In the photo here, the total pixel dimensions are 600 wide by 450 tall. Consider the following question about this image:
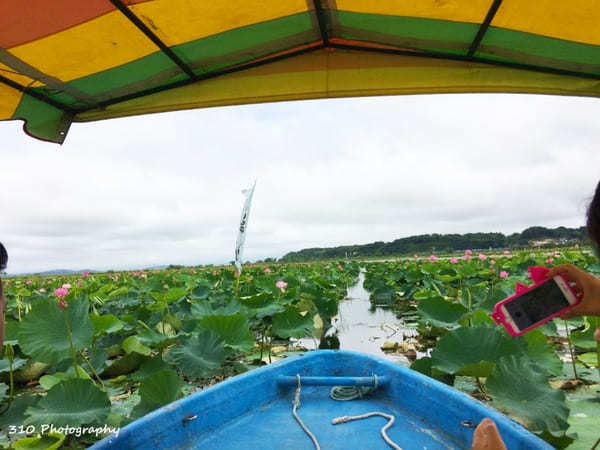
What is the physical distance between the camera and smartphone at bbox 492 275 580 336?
98 centimetres

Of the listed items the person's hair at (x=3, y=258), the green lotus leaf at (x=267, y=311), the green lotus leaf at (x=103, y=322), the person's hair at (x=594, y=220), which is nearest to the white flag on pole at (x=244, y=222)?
the green lotus leaf at (x=267, y=311)

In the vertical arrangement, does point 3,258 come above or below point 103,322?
above

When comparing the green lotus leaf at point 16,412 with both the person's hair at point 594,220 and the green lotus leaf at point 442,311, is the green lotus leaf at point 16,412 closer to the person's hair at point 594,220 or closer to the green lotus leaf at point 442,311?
the person's hair at point 594,220

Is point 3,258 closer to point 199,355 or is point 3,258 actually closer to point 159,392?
point 159,392

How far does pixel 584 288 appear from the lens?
37.9 inches

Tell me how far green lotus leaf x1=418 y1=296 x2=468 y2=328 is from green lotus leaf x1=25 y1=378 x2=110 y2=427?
2.10 m

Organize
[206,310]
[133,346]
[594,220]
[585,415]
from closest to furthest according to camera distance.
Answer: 1. [594,220]
2. [585,415]
3. [133,346]
4. [206,310]

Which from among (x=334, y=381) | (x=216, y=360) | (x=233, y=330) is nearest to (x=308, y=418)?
(x=334, y=381)

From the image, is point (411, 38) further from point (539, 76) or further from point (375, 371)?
point (375, 371)

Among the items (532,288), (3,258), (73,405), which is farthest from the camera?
(73,405)

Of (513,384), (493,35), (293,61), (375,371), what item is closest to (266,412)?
(375,371)

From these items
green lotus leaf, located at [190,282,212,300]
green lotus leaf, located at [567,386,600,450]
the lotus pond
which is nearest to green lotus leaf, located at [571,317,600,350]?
the lotus pond

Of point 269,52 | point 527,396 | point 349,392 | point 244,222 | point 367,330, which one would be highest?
point 269,52

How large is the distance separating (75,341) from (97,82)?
1.23 metres
